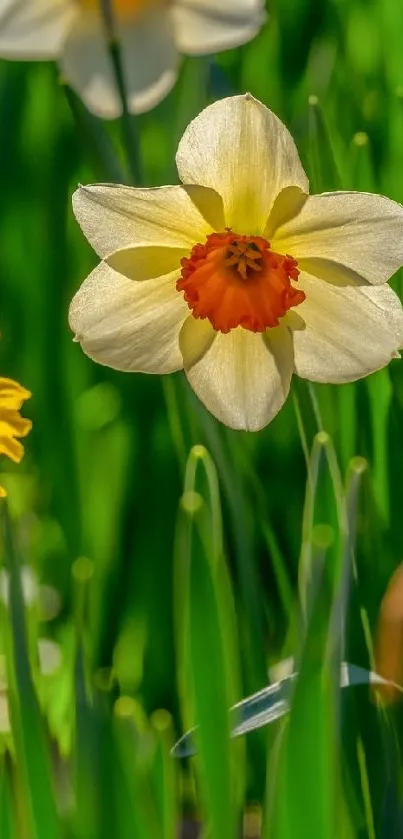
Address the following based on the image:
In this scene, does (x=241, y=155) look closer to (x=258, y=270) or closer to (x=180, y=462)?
(x=258, y=270)

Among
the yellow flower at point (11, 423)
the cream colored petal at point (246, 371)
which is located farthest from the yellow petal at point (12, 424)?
the cream colored petal at point (246, 371)

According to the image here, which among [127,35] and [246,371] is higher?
[127,35]

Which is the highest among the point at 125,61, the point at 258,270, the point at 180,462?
the point at 125,61

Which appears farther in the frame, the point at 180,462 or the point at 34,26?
the point at 180,462

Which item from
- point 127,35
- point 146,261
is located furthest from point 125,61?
point 146,261

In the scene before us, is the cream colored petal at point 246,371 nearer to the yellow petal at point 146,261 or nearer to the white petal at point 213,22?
the yellow petal at point 146,261

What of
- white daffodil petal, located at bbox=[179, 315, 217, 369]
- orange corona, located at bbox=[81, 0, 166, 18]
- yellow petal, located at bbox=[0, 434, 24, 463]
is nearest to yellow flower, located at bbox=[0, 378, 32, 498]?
yellow petal, located at bbox=[0, 434, 24, 463]
